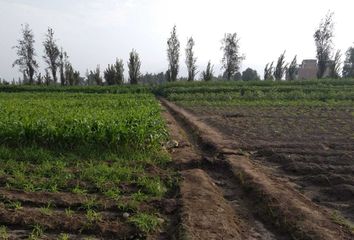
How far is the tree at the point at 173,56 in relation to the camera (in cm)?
5124

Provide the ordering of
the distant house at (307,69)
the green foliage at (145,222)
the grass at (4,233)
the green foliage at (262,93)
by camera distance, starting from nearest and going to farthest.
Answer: the grass at (4,233) < the green foliage at (145,222) < the green foliage at (262,93) < the distant house at (307,69)

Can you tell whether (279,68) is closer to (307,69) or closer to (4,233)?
(307,69)

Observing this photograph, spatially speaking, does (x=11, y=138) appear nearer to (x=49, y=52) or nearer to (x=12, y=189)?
(x=12, y=189)

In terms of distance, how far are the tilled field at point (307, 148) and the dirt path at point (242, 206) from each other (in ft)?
1.51

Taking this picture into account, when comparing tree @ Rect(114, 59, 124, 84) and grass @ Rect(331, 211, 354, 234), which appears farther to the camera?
tree @ Rect(114, 59, 124, 84)

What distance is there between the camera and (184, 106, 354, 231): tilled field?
268 inches

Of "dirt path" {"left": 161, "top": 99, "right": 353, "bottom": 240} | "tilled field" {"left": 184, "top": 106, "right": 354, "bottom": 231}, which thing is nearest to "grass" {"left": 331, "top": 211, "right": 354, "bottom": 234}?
"tilled field" {"left": 184, "top": 106, "right": 354, "bottom": 231}

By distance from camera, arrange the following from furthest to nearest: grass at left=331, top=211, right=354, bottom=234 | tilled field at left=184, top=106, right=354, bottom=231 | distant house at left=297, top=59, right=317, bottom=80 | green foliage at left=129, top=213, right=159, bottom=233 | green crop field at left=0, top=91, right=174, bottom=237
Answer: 1. distant house at left=297, top=59, right=317, bottom=80
2. tilled field at left=184, top=106, right=354, bottom=231
3. green crop field at left=0, top=91, right=174, bottom=237
4. grass at left=331, top=211, right=354, bottom=234
5. green foliage at left=129, top=213, right=159, bottom=233

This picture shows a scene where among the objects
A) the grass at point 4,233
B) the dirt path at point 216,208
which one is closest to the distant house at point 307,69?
the dirt path at point 216,208

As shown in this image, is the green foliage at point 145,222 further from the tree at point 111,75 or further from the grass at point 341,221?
the tree at point 111,75

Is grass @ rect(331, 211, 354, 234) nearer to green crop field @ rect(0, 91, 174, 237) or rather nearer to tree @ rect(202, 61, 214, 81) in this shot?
green crop field @ rect(0, 91, 174, 237)

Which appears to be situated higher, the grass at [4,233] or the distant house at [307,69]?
the distant house at [307,69]

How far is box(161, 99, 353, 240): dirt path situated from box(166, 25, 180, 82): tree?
42498 millimetres

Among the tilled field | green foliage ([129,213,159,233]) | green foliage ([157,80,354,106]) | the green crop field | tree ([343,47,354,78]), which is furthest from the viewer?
tree ([343,47,354,78])
